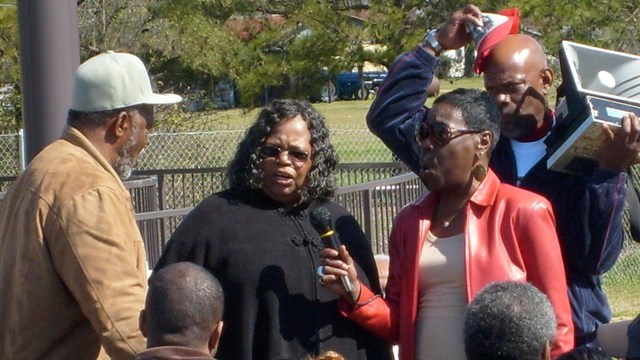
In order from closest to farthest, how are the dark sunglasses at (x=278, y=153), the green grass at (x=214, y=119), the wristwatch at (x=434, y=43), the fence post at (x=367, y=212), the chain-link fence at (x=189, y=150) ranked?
the dark sunglasses at (x=278, y=153) → the wristwatch at (x=434, y=43) → the fence post at (x=367, y=212) → the chain-link fence at (x=189, y=150) → the green grass at (x=214, y=119)

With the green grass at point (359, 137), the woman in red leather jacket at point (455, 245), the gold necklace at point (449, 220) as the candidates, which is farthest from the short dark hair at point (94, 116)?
the green grass at point (359, 137)

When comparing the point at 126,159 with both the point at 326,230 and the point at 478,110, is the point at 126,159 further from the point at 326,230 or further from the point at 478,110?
the point at 478,110

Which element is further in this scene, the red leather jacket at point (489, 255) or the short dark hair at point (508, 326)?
the red leather jacket at point (489, 255)

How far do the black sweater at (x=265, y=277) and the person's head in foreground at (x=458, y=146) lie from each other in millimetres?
474

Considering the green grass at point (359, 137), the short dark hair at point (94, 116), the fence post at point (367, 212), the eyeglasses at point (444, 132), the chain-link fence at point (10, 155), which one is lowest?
the green grass at point (359, 137)

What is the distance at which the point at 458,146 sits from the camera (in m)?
3.56

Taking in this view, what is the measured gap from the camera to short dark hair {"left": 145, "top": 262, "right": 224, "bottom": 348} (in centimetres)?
289

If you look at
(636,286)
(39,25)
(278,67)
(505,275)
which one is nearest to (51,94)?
(39,25)

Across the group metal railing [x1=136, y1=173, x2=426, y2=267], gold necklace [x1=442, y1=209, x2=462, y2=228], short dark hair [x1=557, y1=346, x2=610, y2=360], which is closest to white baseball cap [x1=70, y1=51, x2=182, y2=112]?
gold necklace [x1=442, y1=209, x2=462, y2=228]

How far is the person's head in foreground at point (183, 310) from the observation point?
9.49 ft

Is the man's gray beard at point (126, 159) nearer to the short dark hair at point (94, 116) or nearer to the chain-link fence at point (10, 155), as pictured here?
the short dark hair at point (94, 116)

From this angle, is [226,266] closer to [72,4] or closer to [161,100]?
[161,100]

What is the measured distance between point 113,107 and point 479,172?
1183 millimetres

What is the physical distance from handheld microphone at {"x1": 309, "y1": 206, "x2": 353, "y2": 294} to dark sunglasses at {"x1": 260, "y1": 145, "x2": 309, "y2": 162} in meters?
0.23
